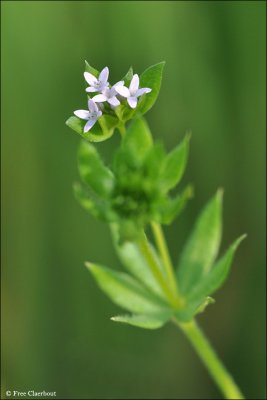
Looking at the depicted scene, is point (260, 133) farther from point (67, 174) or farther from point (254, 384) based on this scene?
point (254, 384)

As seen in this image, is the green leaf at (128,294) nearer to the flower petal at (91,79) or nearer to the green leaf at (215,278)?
the green leaf at (215,278)

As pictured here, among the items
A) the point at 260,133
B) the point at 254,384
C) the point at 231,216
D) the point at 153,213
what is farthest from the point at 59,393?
the point at 260,133

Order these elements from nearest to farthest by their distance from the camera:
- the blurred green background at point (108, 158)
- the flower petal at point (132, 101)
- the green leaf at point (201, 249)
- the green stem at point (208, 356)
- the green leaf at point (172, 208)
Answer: the green leaf at point (172, 208), the flower petal at point (132, 101), the green stem at point (208, 356), the green leaf at point (201, 249), the blurred green background at point (108, 158)

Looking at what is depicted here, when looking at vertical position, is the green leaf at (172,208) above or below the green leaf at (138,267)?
above

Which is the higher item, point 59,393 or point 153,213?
point 153,213

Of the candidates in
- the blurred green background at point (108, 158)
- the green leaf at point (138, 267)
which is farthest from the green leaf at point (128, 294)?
the blurred green background at point (108, 158)

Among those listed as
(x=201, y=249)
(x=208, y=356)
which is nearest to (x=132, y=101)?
(x=201, y=249)
